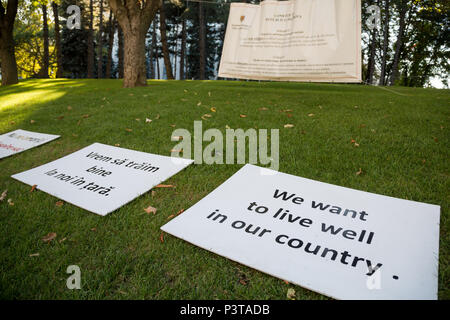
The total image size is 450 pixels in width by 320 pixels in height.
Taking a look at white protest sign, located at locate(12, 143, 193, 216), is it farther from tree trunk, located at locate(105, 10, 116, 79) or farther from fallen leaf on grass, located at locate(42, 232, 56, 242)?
tree trunk, located at locate(105, 10, 116, 79)

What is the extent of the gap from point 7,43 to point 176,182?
12.4 m

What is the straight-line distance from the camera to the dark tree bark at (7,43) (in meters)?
10.0

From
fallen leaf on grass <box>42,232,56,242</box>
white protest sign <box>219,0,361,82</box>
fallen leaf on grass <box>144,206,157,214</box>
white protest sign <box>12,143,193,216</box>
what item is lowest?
fallen leaf on grass <box>42,232,56,242</box>

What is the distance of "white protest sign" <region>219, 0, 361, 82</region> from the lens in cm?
496

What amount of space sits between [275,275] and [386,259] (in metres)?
0.62

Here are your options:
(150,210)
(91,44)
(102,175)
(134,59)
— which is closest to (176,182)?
(150,210)

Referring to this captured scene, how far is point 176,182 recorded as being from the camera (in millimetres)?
2305

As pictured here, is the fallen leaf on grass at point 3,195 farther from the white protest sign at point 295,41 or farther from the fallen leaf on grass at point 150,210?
the white protest sign at point 295,41

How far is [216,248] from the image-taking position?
5.07 feet

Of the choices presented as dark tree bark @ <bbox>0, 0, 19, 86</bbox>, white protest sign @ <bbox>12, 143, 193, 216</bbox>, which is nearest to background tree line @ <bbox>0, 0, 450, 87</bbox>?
dark tree bark @ <bbox>0, 0, 19, 86</bbox>

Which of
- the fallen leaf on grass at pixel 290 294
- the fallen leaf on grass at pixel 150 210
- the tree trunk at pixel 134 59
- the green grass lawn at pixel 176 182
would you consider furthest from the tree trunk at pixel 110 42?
the fallen leaf on grass at pixel 290 294

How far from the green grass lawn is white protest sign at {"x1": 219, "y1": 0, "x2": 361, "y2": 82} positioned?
A: 895 mm

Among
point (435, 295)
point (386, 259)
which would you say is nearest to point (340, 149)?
point (386, 259)

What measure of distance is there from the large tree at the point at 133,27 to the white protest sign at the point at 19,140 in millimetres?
4021
